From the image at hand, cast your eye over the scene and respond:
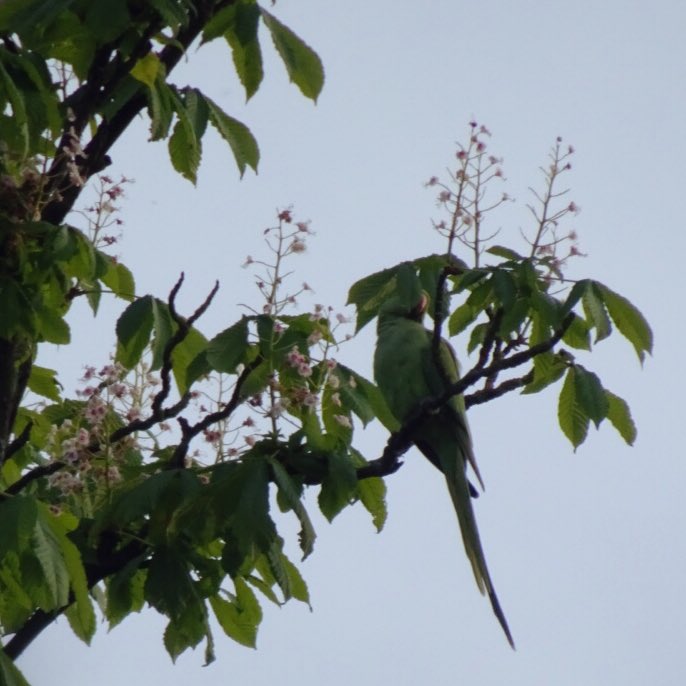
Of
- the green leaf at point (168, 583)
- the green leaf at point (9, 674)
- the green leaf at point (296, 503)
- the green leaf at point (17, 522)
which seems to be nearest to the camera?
the green leaf at point (9, 674)

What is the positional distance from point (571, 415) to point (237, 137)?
4.65 ft

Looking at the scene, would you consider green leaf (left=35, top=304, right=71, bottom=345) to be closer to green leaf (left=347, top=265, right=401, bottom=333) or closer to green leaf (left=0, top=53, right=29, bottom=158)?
green leaf (left=0, top=53, right=29, bottom=158)

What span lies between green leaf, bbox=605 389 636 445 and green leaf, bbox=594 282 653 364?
0.84 ft

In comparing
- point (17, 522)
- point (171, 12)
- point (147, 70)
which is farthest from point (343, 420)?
point (171, 12)

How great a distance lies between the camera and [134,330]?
384cm

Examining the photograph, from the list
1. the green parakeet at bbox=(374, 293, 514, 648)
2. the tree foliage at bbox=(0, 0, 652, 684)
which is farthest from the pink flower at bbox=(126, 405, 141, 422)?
the green parakeet at bbox=(374, 293, 514, 648)

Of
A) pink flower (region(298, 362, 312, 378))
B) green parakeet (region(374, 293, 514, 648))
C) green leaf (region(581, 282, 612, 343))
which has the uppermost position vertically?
green parakeet (region(374, 293, 514, 648))

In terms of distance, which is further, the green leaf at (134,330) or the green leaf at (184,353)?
the green leaf at (184,353)

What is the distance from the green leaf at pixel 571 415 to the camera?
13.0ft

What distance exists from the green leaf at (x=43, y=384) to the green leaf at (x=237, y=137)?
1171 millimetres

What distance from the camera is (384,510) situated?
12.7 feet

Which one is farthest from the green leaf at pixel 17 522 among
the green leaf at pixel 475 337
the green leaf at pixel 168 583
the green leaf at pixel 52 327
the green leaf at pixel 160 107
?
A: the green leaf at pixel 475 337

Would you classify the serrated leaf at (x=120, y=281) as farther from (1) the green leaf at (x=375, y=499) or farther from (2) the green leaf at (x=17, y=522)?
(2) the green leaf at (x=17, y=522)

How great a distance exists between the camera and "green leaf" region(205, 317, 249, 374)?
3.64 meters
